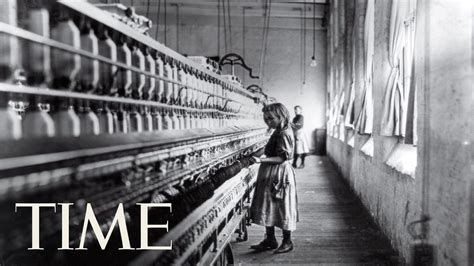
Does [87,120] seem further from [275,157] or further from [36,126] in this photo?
[275,157]

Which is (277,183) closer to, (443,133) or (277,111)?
(277,111)

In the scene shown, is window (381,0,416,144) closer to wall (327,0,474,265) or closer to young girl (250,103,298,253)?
wall (327,0,474,265)

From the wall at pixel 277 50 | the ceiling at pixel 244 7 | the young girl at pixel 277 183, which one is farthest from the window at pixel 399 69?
the wall at pixel 277 50

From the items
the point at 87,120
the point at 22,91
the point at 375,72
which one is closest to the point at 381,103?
the point at 375,72

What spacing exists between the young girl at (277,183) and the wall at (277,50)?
14.1 metres

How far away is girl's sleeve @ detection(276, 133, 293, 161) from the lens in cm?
454

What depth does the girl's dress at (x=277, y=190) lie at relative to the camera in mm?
4586

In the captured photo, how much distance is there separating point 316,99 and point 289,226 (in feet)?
47.9

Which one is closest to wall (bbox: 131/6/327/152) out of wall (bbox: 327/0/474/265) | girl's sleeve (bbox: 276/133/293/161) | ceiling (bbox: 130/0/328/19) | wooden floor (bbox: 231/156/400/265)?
ceiling (bbox: 130/0/328/19)

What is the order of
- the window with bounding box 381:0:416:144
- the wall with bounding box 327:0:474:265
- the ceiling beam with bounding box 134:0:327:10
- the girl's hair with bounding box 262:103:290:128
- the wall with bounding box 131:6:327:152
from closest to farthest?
the wall with bounding box 327:0:474:265
the girl's hair with bounding box 262:103:290:128
the window with bounding box 381:0:416:144
the ceiling beam with bounding box 134:0:327:10
the wall with bounding box 131:6:327:152

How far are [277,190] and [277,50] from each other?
590 inches

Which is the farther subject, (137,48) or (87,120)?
(137,48)

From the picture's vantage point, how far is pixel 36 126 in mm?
1706

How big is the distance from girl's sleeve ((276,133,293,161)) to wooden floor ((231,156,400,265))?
1.07 metres
